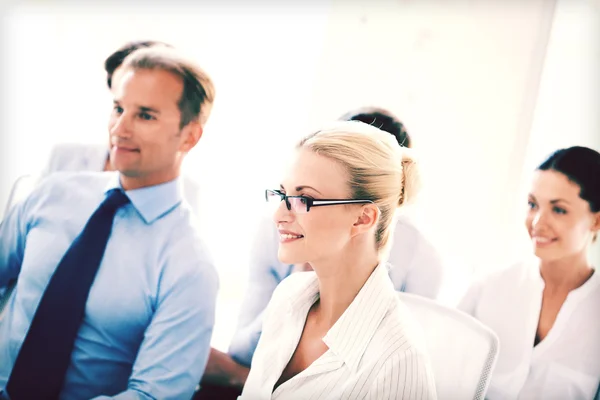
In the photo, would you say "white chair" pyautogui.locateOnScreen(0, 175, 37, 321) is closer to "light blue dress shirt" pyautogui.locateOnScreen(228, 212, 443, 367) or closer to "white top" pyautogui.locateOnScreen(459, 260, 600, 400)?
"light blue dress shirt" pyautogui.locateOnScreen(228, 212, 443, 367)

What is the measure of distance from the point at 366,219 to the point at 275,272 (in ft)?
1.45

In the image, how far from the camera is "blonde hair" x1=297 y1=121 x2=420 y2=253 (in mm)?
1075

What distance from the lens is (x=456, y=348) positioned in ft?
4.26

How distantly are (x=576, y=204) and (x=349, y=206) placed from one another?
0.65 meters

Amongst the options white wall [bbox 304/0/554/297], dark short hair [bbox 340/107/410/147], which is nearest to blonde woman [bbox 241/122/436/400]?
dark short hair [bbox 340/107/410/147]

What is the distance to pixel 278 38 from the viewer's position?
59.4 inches

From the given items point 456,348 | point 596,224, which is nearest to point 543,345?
point 456,348

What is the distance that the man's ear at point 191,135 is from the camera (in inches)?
54.6

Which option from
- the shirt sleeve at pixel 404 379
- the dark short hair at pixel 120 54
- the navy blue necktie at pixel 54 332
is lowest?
the navy blue necktie at pixel 54 332

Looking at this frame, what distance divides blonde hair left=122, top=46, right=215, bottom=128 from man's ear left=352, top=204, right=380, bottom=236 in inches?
22.8

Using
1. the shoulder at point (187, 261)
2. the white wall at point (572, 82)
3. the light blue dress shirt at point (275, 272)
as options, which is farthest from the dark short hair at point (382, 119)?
the shoulder at point (187, 261)

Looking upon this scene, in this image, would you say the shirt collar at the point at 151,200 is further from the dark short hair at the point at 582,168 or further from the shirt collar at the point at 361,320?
the dark short hair at the point at 582,168

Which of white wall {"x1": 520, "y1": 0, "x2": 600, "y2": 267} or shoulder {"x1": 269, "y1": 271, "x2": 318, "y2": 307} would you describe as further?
white wall {"x1": 520, "y1": 0, "x2": 600, "y2": 267}

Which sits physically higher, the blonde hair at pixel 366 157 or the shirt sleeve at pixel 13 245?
the blonde hair at pixel 366 157
